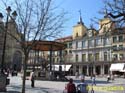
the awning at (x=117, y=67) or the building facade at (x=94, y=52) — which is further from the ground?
the building facade at (x=94, y=52)

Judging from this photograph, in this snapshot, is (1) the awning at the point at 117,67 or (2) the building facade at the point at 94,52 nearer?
(1) the awning at the point at 117,67

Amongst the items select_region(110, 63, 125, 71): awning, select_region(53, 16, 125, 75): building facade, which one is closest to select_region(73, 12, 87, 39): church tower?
select_region(53, 16, 125, 75): building facade

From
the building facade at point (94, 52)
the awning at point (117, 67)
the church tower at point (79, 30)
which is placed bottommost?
the awning at point (117, 67)

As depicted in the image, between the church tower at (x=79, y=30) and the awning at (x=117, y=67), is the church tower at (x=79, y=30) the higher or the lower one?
the higher one

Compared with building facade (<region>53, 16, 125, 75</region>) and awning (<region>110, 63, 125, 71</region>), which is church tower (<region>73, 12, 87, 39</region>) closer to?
building facade (<region>53, 16, 125, 75</region>)

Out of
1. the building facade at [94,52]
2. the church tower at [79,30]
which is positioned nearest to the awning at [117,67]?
the building facade at [94,52]

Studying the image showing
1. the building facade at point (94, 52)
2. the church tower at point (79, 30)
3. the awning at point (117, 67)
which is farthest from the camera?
the church tower at point (79, 30)

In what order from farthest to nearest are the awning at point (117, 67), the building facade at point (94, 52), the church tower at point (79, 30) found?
the church tower at point (79, 30), the building facade at point (94, 52), the awning at point (117, 67)

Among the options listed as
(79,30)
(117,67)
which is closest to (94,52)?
(79,30)

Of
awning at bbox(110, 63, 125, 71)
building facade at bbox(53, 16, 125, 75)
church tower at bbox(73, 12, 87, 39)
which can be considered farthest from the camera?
church tower at bbox(73, 12, 87, 39)

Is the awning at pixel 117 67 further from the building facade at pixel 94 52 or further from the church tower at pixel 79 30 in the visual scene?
the church tower at pixel 79 30

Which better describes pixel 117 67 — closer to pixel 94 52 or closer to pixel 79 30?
pixel 94 52

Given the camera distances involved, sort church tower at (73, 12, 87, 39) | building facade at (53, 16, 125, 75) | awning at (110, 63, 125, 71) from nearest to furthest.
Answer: awning at (110, 63, 125, 71) < building facade at (53, 16, 125, 75) < church tower at (73, 12, 87, 39)

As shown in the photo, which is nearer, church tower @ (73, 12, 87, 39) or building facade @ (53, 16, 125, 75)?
building facade @ (53, 16, 125, 75)
